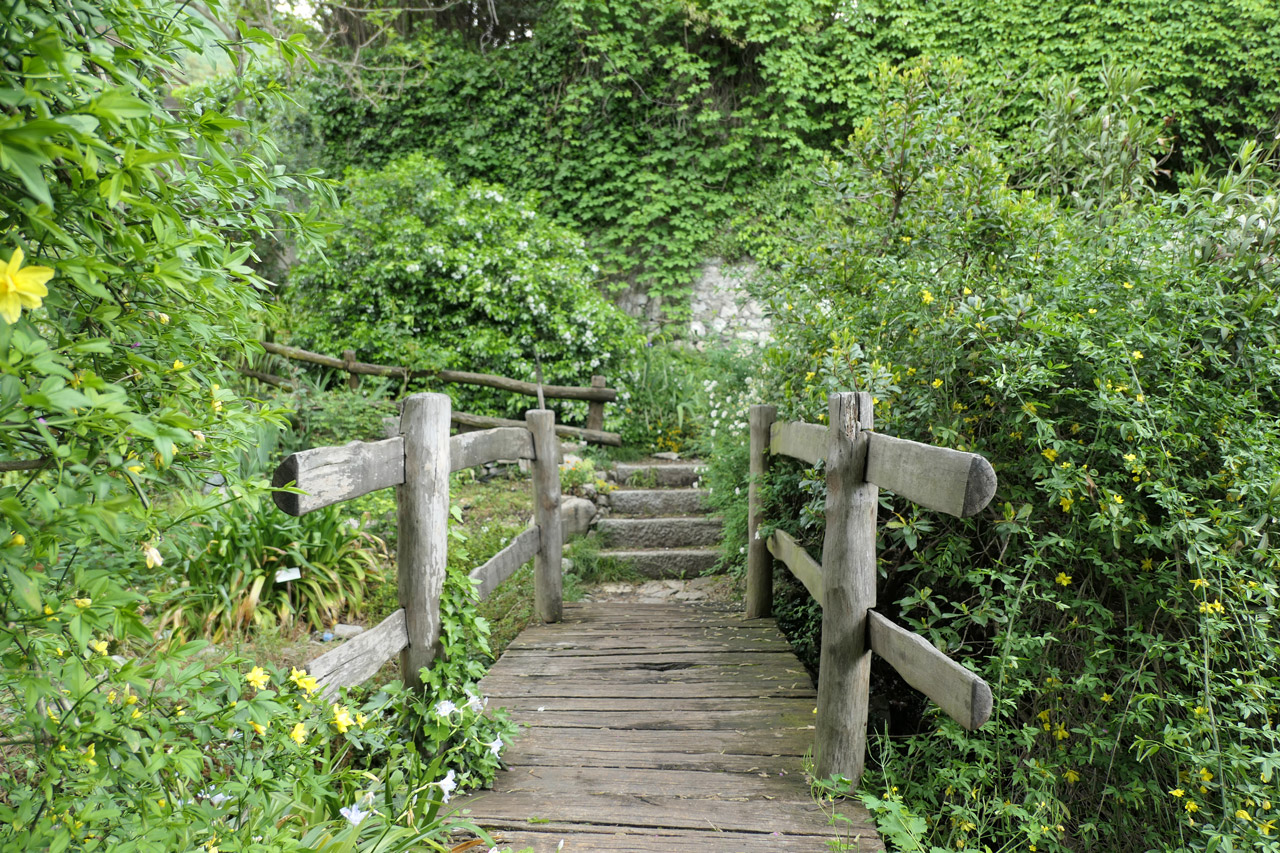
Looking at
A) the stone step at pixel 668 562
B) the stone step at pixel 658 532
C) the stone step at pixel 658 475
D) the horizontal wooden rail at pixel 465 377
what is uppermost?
the horizontal wooden rail at pixel 465 377

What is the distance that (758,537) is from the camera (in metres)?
3.94

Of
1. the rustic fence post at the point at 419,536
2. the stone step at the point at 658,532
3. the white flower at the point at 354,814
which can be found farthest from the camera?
the stone step at the point at 658,532

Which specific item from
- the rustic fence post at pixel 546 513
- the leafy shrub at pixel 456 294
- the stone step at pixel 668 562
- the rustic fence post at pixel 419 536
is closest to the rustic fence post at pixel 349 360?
the leafy shrub at pixel 456 294

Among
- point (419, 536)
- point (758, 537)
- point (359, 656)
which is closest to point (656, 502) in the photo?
point (758, 537)

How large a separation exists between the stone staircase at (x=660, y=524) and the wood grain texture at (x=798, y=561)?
77.2 inches

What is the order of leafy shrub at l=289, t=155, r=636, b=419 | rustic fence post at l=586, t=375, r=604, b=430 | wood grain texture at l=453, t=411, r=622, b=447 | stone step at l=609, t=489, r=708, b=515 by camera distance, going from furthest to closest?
1. leafy shrub at l=289, t=155, r=636, b=419
2. rustic fence post at l=586, t=375, r=604, b=430
3. wood grain texture at l=453, t=411, r=622, b=447
4. stone step at l=609, t=489, r=708, b=515

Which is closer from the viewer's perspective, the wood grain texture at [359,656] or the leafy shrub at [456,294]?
the wood grain texture at [359,656]

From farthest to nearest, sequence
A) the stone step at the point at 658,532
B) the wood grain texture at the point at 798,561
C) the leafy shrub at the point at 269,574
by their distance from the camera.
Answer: the stone step at the point at 658,532 < the leafy shrub at the point at 269,574 < the wood grain texture at the point at 798,561

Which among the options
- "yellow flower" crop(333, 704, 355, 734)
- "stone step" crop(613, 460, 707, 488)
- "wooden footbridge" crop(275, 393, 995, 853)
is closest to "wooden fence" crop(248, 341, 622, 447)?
"stone step" crop(613, 460, 707, 488)

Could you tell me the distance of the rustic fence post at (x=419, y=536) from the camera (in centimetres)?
240

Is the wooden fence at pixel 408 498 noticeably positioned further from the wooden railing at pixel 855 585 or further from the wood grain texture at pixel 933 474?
the wood grain texture at pixel 933 474

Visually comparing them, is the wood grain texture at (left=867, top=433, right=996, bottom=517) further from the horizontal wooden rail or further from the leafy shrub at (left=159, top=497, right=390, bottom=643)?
the horizontal wooden rail

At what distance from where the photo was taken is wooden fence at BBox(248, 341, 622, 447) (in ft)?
25.3

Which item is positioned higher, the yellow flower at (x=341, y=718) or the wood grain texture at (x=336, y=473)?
the wood grain texture at (x=336, y=473)
